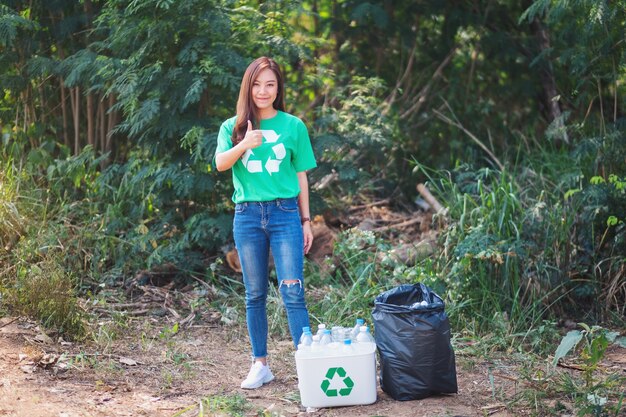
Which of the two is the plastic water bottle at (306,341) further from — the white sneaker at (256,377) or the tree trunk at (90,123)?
the tree trunk at (90,123)

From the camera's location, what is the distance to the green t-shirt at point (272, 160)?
458cm

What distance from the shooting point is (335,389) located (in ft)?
14.2

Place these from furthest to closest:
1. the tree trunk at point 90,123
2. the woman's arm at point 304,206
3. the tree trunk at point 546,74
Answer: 1. the tree trunk at point 546,74
2. the tree trunk at point 90,123
3. the woman's arm at point 304,206

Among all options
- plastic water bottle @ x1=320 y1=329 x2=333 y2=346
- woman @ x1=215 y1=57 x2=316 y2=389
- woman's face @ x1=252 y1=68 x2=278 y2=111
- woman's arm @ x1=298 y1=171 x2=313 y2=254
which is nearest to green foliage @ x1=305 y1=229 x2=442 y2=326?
woman's arm @ x1=298 y1=171 x2=313 y2=254

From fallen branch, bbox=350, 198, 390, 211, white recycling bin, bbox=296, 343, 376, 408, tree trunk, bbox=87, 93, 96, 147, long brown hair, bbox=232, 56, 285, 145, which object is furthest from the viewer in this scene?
fallen branch, bbox=350, 198, 390, 211

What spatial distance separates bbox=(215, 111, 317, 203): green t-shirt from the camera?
15.0 ft

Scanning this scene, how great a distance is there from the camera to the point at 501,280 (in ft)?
20.1

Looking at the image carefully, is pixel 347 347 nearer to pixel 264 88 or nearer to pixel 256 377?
pixel 256 377

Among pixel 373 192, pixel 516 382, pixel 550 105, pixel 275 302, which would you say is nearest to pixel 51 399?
pixel 275 302

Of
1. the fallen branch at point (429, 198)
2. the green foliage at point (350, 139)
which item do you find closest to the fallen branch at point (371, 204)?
the fallen branch at point (429, 198)

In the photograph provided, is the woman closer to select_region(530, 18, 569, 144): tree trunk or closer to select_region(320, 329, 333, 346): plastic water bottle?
select_region(320, 329, 333, 346): plastic water bottle

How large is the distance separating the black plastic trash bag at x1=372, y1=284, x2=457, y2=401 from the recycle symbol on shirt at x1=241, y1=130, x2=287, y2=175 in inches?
38.9

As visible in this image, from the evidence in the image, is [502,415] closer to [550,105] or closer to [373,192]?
[373,192]

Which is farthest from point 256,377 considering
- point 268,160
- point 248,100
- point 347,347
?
point 248,100
